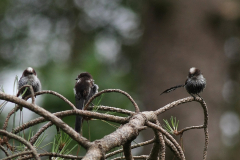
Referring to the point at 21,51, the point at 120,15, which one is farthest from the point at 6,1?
the point at 120,15

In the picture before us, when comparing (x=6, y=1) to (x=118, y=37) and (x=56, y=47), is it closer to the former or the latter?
(x=56, y=47)

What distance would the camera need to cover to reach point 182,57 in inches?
298

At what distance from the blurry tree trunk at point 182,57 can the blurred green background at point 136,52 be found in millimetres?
23

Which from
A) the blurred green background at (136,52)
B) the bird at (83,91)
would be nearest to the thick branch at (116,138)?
the bird at (83,91)

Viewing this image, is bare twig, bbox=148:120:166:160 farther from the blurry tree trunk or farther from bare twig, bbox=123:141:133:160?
the blurry tree trunk

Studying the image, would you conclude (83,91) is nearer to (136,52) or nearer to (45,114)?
(45,114)

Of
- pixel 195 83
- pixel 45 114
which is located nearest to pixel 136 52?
pixel 195 83

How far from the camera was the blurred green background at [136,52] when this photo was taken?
705 cm

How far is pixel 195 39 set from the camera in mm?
7840

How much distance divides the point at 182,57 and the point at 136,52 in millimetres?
2745

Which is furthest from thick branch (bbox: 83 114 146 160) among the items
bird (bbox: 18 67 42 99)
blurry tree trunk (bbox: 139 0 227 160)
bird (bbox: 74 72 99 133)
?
blurry tree trunk (bbox: 139 0 227 160)

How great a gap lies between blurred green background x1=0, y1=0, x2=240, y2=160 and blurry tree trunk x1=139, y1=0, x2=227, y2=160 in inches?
0.9

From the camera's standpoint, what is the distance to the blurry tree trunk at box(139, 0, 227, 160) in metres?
7.38

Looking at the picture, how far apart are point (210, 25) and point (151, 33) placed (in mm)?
1458
